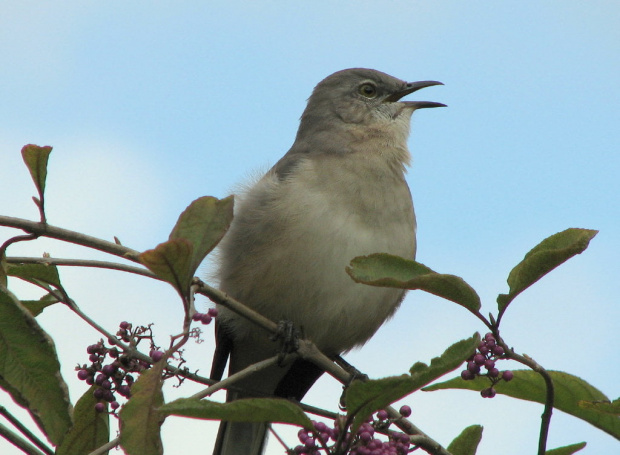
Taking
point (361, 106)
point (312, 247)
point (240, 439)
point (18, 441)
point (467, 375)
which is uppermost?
point (361, 106)

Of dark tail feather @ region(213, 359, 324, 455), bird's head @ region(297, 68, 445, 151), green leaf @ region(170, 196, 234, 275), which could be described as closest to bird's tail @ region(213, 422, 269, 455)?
dark tail feather @ region(213, 359, 324, 455)

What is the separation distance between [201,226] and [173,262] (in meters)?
0.15

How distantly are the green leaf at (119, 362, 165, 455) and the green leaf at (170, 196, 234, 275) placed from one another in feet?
1.21

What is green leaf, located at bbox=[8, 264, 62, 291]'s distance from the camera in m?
2.70

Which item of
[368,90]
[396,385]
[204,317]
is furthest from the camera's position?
[368,90]

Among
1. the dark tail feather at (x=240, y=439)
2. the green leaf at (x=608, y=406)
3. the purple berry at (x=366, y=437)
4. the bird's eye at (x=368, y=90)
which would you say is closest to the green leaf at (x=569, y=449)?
the green leaf at (x=608, y=406)

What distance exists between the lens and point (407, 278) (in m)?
2.40

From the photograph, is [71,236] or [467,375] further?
[467,375]

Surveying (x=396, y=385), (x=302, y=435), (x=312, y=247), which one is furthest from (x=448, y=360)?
(x=312, y=247)

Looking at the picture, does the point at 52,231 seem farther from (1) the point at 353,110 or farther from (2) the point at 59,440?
(1) the point at 353,110

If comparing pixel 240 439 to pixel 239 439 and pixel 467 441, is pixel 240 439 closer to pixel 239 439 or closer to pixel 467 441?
pixel 239 439

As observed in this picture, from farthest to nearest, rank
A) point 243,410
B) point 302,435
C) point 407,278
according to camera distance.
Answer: point 407,278, point 302,435, point 243,410

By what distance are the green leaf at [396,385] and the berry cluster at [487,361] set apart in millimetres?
405

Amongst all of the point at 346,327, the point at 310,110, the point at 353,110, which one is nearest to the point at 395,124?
the point at 353,110
